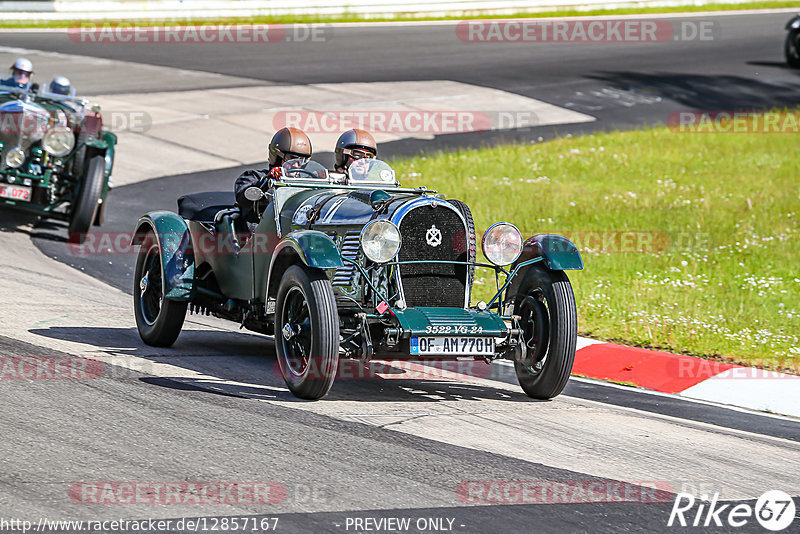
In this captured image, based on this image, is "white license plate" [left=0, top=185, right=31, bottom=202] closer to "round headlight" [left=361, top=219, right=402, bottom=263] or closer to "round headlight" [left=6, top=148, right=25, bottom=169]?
"round headlight" [left=6, top=148, right=25, bottom=169]

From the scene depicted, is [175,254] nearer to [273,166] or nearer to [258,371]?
[273,166]

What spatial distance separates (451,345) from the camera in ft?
22.2

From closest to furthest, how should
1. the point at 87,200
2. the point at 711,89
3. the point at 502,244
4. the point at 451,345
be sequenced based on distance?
the point at 451,345 → the point at 502,244 → the point at 87,200 → the point at 711,89

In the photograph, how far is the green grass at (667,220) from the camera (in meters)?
9.80

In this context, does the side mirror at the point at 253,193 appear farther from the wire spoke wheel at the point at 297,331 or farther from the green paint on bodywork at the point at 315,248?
the wire spoke wheel at the point at 297,331

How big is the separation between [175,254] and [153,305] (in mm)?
558

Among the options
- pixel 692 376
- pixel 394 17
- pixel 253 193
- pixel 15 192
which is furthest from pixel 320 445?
pixel 394 17

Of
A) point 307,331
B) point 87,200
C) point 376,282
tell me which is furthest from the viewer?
point 87,200

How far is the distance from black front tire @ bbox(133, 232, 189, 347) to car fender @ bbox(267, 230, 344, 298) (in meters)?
1.18

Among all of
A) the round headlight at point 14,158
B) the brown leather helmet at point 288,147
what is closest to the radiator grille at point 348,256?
the brown leather helmet at point 288,147

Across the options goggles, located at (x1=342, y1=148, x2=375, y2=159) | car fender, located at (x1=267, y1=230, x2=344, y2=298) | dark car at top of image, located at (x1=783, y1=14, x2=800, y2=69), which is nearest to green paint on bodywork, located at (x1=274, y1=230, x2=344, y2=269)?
car fender, located at (x1=267, y1=230, x2=344, y2=298)

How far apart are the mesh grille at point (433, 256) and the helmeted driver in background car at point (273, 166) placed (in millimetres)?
1447

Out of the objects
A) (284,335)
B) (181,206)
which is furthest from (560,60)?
(284,335)

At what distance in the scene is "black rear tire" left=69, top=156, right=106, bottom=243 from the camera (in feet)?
41.9
